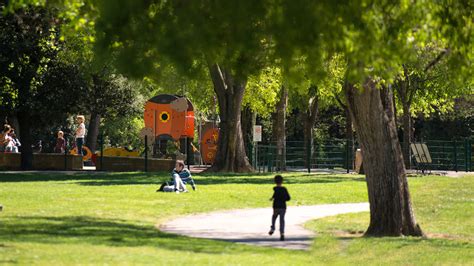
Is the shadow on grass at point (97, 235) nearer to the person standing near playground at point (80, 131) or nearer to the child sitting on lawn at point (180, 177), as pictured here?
the child sitting on lawn at point (180, 177)

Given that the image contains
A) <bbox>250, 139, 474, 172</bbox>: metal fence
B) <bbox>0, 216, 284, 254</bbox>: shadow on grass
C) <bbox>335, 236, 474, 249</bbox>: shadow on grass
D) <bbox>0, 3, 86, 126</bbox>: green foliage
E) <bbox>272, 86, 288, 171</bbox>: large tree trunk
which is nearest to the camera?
<bbox>0, 216, 284, 254</bbox>: shadow on grass

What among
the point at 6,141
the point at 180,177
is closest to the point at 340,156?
the point at 6,141

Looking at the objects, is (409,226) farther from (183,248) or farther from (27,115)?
(27,115)

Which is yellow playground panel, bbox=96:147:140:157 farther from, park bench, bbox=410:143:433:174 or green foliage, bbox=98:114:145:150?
green foliage, bbox=98:114:145:150

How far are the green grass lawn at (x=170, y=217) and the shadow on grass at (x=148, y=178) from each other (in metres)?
0.07

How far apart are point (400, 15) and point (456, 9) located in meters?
1.99

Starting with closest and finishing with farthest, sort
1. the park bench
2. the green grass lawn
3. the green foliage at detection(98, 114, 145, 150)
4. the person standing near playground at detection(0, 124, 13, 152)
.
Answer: the green grass lawn → the person standing near playground at detection(0, 124, 13, 152) → the park bench → the green foliage at detection(98, 114, 145, 150)

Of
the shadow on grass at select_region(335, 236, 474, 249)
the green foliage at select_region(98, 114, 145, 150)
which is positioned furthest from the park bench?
the green foliage at select_region(98, 114, 145, 150)

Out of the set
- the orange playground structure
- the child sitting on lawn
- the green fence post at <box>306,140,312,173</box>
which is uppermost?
the orange playground structure

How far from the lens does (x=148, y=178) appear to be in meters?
40.1

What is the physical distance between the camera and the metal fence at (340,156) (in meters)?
53.4

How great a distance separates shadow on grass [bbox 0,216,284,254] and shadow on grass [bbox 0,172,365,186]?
554 inches

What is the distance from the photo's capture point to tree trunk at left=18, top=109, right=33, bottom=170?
45.3 m

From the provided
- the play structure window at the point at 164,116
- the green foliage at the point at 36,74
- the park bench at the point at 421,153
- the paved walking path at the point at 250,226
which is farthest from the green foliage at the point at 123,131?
the paved walking path at the point at 250,226
